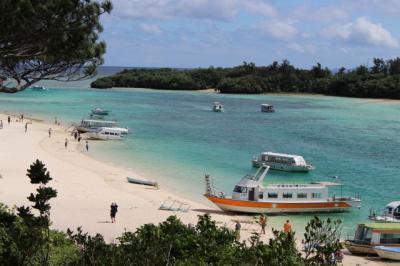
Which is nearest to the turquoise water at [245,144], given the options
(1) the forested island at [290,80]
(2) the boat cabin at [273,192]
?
(2) the boat cabin at [273,192]

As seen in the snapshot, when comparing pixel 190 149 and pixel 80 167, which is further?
pixel 190 149

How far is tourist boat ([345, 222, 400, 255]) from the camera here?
27.6m

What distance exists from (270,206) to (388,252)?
30.7 ft

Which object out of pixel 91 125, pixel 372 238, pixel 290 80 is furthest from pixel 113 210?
pixel 290 80

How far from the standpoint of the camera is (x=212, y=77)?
197125 millimetres

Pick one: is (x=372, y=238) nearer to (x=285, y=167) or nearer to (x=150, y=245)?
(x=150, y=245)

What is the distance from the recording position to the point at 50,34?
52.4ft

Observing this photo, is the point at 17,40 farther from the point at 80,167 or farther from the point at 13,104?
the point at 13,104

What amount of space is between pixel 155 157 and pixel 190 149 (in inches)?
252

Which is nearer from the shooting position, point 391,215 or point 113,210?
point 113,210

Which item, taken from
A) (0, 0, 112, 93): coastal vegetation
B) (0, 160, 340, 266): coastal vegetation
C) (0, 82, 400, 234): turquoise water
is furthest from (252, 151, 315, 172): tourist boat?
(0, 160, 340, 266): coastal vegetation

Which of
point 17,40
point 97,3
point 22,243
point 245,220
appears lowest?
point 245,220

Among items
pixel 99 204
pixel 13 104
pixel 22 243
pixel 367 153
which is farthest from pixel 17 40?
pixel 13 104

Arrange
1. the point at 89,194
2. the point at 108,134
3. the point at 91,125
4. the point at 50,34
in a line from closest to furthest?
1. the point at 50,34
2. the point at 89,194
3. the point at 108,134
4. the point at 91,125
